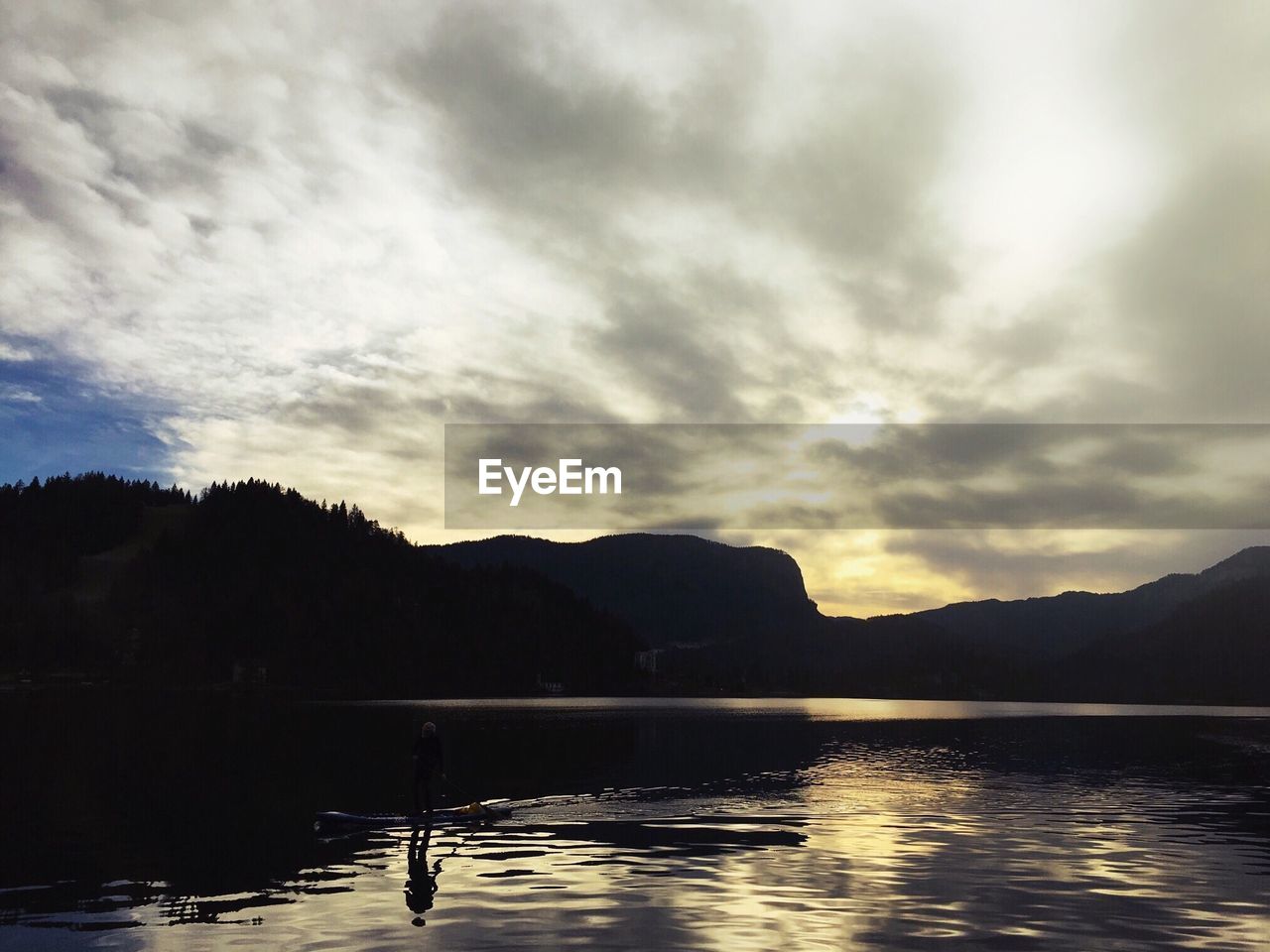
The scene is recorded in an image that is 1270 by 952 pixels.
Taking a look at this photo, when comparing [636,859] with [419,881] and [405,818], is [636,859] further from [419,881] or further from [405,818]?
[405,818]

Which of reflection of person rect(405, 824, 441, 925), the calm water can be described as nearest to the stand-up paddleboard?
the calm water

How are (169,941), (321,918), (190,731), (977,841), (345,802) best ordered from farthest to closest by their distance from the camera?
(190,731) → (345,802) → (977,841) → (321,918) → (169,941)

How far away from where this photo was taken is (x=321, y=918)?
27.3m

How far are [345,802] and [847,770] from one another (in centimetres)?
4287

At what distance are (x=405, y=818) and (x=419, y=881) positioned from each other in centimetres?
1281

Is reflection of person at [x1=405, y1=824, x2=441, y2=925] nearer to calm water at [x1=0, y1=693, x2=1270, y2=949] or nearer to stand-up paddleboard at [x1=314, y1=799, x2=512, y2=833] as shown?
calm water at [x1=0, y1=693, x2=1270, y2=949]

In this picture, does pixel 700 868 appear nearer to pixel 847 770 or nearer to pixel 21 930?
pixel 21 930

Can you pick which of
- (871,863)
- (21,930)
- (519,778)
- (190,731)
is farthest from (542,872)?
(190,731)

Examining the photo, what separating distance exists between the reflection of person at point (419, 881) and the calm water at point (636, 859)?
0.17 m

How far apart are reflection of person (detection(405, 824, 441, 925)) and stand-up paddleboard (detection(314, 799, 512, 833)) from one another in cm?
189

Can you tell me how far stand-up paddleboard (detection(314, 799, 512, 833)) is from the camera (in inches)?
1722

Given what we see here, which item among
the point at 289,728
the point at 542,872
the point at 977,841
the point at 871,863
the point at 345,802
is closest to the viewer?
the point at 542,872

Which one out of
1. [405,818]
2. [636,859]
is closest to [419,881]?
[636,859]

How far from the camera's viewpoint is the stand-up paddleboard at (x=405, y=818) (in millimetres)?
43750
